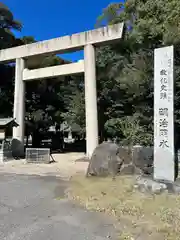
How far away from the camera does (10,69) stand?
62.6ft

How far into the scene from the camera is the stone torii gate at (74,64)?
40.4 ft

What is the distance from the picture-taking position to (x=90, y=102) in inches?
490

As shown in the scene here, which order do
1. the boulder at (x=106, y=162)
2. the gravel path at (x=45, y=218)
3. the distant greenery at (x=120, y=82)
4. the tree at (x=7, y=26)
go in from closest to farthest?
the gravel path at (x=45, y=218), the boulder at (x=106, y=162), the distant greenery at (x=120, y=82), the tree at (x=7, y=26)

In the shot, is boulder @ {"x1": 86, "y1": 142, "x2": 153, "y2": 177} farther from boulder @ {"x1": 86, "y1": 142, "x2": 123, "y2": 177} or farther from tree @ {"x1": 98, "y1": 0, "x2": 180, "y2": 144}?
tree @ {"x1": 98, "y1": 0, "x2": 180, "y2": 144}

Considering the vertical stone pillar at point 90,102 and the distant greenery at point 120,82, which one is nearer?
the distant greenery at point 120,82

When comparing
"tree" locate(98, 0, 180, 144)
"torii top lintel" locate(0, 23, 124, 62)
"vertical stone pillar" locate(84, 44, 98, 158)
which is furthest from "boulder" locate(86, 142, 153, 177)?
"torii top lintel" locate(0, 23, 124, 62)

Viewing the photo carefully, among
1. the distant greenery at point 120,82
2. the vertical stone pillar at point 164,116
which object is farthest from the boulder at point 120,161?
the distant greenery at point 120,82

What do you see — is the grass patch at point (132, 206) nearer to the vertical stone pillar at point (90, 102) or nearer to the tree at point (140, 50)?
the tree at point (140, 50)

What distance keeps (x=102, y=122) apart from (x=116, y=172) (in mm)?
8724

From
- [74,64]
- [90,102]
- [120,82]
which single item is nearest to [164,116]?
[90,102]

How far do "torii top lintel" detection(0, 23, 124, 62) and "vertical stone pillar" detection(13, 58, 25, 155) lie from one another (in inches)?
28.6

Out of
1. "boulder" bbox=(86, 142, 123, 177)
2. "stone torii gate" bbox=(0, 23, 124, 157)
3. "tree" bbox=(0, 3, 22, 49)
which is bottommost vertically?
"boulder" bbox=(86, 142, 123, 177)

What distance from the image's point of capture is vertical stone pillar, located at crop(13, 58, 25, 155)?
14.3m

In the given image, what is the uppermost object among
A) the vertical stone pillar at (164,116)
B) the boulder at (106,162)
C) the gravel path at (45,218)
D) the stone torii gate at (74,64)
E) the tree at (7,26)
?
the tree at (7,26)
